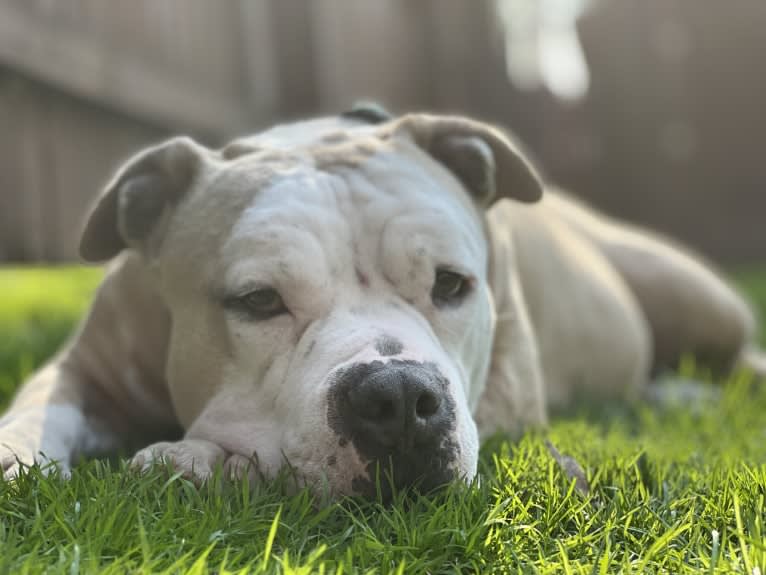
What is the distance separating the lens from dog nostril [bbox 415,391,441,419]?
76.8 inches

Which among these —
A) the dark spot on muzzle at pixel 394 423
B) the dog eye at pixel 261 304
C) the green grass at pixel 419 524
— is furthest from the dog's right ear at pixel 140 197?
the dark spot on muzzle at pixel 394 423

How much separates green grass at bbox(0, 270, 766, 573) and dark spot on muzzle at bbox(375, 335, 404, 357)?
301 mm

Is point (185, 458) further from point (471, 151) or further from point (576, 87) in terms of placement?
point (576, 87)

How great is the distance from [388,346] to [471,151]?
3.35 ft

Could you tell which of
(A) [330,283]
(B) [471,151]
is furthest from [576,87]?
(A) [330,283]

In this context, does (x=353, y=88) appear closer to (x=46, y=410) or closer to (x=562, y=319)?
(x=562, y=319)

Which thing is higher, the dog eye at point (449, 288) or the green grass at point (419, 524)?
the dog eye at point (449, 288)

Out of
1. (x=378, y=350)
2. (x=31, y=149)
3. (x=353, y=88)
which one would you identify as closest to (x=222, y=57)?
(x=353, y=88)

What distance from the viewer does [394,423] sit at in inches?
75.5

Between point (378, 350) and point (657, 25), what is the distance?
915cm

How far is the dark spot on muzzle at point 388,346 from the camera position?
2.06 metres

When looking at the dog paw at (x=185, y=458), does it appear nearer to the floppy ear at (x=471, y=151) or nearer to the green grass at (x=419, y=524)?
the green grass at (x=419, y=524)

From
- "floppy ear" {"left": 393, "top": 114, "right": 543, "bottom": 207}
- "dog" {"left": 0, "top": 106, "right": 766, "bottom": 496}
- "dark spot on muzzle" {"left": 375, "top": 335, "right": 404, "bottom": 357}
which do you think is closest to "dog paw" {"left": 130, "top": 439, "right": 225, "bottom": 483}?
"dog" {"left": 0, "top": 106, "right": 766, "bottom": 496}

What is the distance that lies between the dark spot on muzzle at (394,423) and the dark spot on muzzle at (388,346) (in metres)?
0.05
